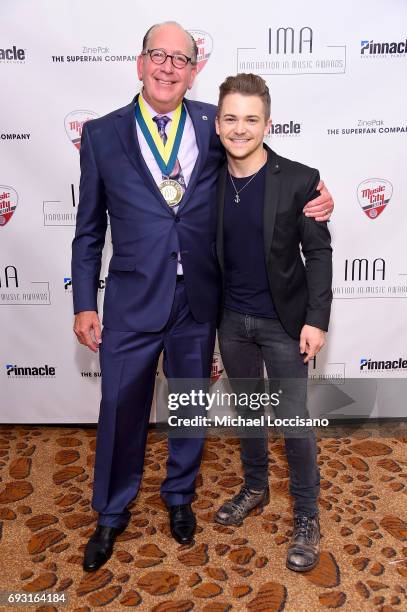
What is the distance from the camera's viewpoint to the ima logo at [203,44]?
2.96 meters

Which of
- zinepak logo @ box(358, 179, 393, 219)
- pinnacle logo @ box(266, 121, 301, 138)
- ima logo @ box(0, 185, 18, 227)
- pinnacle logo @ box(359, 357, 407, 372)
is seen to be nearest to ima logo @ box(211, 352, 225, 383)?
pinnacle logo @ box(359, 357, 407, 372)

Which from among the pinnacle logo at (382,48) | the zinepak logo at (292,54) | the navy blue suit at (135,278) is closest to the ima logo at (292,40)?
the zinepak logo at (292,54)

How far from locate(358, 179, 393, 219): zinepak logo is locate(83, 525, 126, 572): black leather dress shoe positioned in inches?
81.6

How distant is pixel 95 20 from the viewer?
→ 9.67ft

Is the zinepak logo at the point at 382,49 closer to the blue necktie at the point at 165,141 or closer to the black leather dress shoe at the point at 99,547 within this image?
the blue necktie at the point at 165,141

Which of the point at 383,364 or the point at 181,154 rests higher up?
the point at 181,154

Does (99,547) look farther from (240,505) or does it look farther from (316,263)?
(316,263)

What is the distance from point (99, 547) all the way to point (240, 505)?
2.10ft

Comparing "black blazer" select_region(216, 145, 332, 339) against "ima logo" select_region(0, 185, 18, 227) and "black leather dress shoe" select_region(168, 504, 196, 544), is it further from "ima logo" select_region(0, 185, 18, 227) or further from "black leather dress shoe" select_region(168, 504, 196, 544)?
"ima logo" select_region(0, 185, 18, 227)

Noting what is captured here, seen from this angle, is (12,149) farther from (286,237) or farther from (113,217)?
(286,237)

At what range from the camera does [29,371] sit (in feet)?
11.4

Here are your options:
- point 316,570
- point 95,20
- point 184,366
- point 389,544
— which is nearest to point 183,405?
point 184,366

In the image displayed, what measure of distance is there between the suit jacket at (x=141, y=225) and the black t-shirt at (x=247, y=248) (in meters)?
0.10

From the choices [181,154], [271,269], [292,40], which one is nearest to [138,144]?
[181,154]
